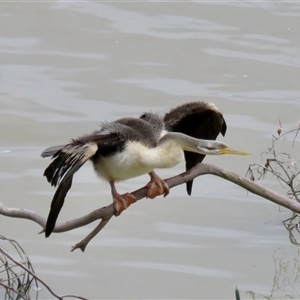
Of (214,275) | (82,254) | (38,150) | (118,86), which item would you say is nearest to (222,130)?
(214,275)

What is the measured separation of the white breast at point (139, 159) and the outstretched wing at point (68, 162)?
0.04m

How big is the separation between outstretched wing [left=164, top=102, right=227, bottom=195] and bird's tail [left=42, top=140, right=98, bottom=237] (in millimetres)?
416

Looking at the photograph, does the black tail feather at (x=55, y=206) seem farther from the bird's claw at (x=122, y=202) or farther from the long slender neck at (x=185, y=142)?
the long slender neck at (x=185, y=142)

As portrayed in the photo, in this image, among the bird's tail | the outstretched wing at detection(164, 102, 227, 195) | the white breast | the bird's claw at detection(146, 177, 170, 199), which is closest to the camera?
the bird's tail

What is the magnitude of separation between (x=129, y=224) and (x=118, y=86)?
49.9 inches

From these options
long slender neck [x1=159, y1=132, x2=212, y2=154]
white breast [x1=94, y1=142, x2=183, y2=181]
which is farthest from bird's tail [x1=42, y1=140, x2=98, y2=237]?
long slender neck [x1=159, y1=132, x2=212, y2=154]

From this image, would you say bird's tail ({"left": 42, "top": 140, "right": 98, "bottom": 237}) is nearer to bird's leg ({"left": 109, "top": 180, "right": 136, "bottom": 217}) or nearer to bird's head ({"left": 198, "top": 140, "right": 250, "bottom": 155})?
bird's leg ({"left": 109, "top": 180, "right": 136, "bottom": 217})

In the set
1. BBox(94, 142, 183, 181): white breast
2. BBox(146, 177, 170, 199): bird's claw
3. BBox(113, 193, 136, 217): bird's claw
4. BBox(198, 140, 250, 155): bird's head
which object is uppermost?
BBox(198, 140, 250, 155): bird's head

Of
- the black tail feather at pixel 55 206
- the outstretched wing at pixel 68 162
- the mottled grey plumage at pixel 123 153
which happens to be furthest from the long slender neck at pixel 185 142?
the black tail feather at pixel 55 206

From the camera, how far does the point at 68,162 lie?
2348mm

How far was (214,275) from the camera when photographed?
3.45 metres

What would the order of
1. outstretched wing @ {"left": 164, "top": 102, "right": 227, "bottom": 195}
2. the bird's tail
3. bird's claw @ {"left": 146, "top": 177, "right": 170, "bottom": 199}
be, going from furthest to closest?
outstretched wing @ {"left": 164, "top": 102, "right": 227, "bottom": 195} → bird's claw @ {"left": 146, "top": 177, "right": 170, "bottom": 199} → the bird's tail

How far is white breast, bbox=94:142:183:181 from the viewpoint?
8.02 ft

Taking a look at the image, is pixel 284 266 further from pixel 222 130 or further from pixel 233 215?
pixel 222 130
